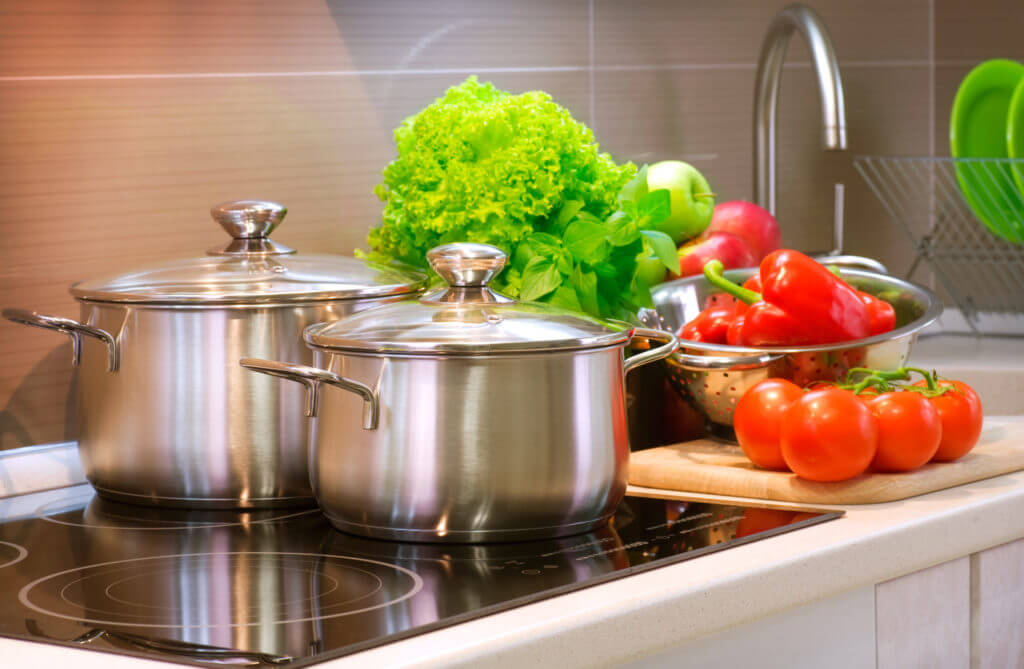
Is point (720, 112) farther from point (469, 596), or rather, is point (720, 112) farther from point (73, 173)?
point (469, 596)

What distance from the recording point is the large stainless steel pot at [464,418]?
0.95m

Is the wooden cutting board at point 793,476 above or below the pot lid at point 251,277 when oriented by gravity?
below

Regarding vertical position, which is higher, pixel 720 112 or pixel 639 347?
pixel 720 112

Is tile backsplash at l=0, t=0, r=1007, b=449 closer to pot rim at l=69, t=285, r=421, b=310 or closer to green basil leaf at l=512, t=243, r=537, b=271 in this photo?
pot rim at l=69, t=285, r=421, b=310

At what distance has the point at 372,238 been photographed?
1.40 meters

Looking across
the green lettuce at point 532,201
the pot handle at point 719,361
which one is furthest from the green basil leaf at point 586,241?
the pot handle at point 719,361

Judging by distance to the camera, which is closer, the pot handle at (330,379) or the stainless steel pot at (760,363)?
the pot handle at (330,379)

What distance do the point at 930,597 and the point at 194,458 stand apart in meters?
0.60

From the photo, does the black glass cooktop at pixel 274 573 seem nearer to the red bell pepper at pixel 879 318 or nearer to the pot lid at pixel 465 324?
the pot lid at pixel 465 324

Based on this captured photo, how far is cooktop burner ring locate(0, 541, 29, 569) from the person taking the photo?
0.97 metres

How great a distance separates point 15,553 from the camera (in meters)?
1.00

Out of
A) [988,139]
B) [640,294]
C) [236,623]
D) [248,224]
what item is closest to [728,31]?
[988,139]

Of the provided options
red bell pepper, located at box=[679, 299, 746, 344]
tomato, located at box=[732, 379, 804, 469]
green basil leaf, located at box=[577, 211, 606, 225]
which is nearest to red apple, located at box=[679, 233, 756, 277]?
red bell pepper, located at box=[679, 299, 746, 344]

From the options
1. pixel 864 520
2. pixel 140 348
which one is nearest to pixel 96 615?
pixel 140 348
